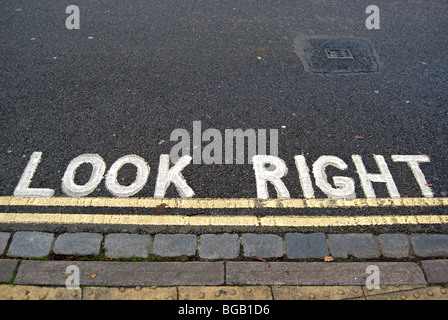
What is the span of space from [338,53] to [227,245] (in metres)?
3.80

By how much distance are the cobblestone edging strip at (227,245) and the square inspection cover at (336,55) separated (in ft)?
9.34

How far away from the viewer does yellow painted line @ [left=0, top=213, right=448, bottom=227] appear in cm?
A: 338

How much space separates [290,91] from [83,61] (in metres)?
3.04

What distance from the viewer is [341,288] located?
292cm

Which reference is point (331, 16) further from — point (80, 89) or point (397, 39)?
point (80, 89)

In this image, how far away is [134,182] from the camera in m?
3.72

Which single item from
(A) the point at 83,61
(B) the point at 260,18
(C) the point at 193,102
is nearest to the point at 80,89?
(A) the point at 83,61

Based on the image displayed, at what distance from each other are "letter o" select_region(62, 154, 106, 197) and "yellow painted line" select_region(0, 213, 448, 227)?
0.29m

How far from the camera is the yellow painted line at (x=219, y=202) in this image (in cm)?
352

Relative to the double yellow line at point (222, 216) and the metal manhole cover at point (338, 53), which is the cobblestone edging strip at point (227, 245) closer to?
the double yellow line at point (222, 216)
